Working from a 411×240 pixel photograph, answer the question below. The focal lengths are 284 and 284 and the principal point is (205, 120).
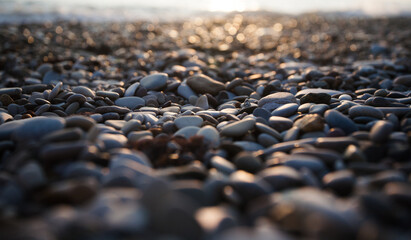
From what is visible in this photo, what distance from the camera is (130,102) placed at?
298cm

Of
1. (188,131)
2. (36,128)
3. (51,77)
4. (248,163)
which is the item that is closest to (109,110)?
(36,128)

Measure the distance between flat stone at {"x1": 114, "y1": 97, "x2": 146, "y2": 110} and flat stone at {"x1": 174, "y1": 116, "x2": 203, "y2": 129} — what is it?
77cm

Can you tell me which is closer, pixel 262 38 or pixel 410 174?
pixel 410 174

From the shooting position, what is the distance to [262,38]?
26.9 feet

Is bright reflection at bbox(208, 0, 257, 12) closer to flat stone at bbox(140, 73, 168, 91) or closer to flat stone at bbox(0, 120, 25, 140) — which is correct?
flat stone at bbox(140, 73, 168, 91)

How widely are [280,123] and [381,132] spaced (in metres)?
0.69

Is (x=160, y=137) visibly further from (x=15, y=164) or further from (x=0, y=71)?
(x=0, y=71)

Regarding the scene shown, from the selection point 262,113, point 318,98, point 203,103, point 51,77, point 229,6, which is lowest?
point 51,77

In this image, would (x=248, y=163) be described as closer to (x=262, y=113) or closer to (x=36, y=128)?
(x=262, y=113)

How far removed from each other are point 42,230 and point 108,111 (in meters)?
1.68

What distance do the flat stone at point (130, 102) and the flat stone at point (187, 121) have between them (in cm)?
77

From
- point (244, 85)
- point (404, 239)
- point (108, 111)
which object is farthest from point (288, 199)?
point (244, 85)

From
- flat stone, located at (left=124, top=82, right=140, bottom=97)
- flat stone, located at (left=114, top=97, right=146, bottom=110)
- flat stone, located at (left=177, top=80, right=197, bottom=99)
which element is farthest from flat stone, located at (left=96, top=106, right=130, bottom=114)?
flat stone, located at (left=177, top=80, right=197, bottom=99)

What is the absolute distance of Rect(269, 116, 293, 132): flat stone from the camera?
7.36 ft
